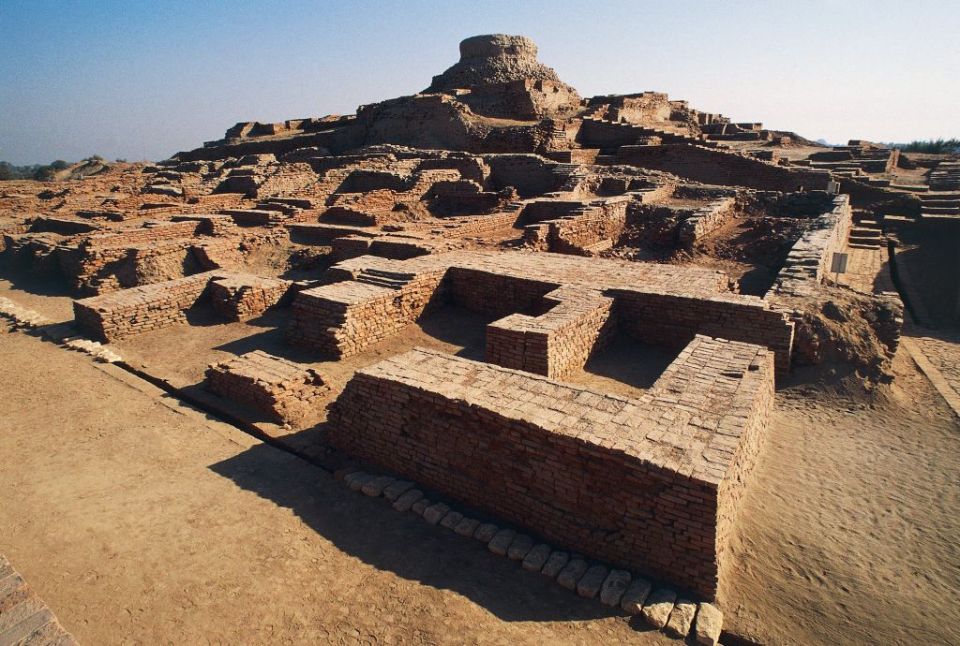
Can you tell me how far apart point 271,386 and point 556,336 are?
10.6 feet

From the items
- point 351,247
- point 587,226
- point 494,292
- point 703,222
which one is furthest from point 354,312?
point 703,222

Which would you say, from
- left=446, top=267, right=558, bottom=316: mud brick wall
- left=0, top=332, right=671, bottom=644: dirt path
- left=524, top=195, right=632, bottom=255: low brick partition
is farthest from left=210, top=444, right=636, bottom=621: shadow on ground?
left=524, top=195, right=632, bottom=255: low brick partition

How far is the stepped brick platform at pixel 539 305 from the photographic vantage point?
631cm

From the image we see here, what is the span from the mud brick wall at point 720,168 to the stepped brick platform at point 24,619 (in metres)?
17.9

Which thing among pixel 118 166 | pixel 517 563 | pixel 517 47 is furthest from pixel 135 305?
pixel 118 166

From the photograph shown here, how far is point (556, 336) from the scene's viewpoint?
6152mm

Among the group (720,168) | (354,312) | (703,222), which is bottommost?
(354,312)

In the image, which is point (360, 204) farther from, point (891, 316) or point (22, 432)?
point (891, 316)

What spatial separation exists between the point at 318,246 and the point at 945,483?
11.5m

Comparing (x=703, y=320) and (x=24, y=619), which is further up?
(x=703, y=320)

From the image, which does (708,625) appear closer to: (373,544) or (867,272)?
Answer: (373,544)

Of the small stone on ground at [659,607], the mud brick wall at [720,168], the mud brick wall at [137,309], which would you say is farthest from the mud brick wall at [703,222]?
the mud brick wall at [137,309]

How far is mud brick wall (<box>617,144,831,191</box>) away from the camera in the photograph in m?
15.7

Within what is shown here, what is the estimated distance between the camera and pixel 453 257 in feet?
31.1
